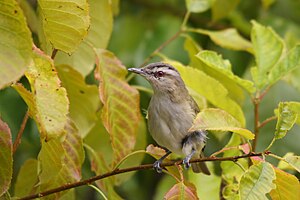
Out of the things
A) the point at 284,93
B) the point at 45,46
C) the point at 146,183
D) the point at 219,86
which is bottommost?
the point at 146,183

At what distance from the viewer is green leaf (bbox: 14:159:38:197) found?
10.1ft

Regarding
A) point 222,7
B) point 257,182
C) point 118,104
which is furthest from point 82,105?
point 222,7

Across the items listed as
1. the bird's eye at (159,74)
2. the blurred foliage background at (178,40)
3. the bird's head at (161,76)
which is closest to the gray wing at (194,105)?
the bird's head at (161,76)

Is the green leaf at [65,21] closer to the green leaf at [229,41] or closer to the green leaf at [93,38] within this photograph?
the green leaf at [93,38]

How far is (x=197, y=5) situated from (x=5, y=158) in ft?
5.80

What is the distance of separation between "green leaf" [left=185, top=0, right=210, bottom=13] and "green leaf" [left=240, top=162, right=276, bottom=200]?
158cm

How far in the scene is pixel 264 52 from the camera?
327 centimetres

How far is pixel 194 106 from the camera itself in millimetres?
3660

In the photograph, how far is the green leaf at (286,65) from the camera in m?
3.13

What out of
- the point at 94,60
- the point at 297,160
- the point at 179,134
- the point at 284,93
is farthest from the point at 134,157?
the point at 284,93

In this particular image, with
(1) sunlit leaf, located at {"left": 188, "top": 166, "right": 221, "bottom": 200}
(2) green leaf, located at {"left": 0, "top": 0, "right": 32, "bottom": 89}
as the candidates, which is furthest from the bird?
(2) green leaf, located at {"left": 0, "top": 0, "right": 32, "bottom": 89}

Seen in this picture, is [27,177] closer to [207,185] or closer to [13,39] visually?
[207,185]

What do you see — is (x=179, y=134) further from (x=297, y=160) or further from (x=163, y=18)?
(x=163, y=18)

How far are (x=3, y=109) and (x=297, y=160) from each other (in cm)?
166
